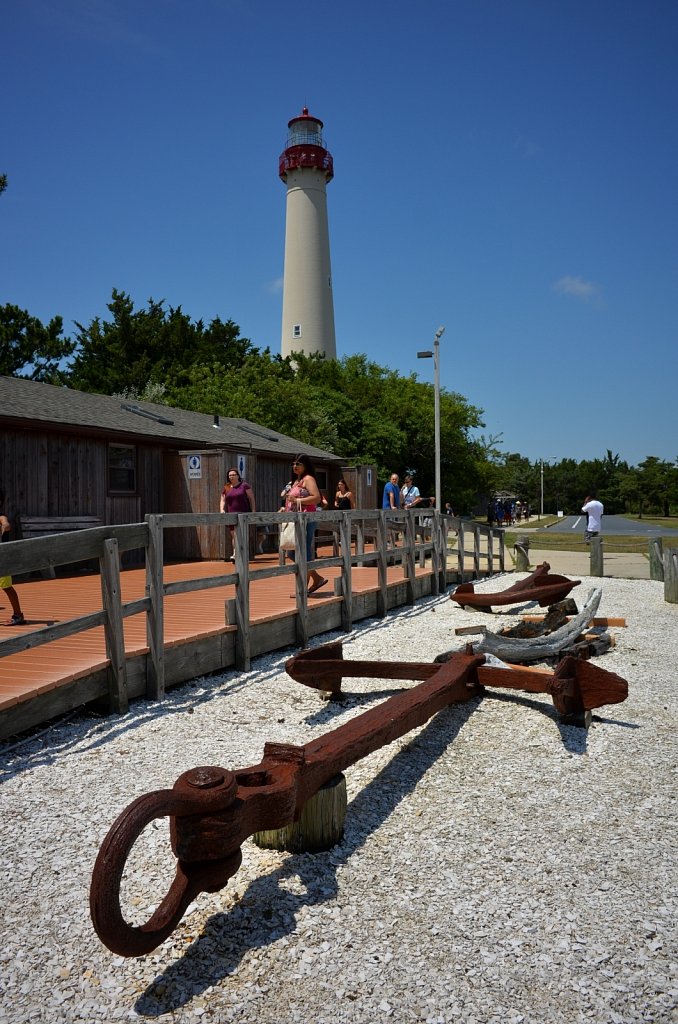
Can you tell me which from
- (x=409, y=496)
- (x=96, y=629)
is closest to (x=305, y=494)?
(x=96, y=629)

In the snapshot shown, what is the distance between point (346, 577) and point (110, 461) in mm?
7119

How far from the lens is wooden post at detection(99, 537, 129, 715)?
5.18m

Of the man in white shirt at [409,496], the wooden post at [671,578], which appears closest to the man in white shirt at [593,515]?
the man in white shirt at [409,496]

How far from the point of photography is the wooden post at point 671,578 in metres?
11.5

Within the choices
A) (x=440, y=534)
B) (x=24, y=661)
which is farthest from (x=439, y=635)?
(x=24, y=661)

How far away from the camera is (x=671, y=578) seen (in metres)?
11.6

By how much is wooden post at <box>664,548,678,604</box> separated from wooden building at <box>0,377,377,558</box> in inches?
308

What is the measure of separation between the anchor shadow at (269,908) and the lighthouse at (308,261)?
43.7 m

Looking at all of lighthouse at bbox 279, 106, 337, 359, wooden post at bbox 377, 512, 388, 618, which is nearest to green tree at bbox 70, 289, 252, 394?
lighthouse at bbox 279, 106, 337, 359

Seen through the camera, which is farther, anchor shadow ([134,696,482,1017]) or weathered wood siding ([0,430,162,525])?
weathered wood siding ([0,430,162,525])

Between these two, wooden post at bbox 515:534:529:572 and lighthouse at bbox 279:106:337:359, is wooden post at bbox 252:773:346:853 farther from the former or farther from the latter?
lighthouse at bbox 279:106:337:359

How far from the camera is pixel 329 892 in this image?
2996mm

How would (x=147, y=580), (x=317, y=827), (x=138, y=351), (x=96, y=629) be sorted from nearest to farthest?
1. (x=317, y=827)
2. (x=147, y=580)
3. (x=96, y=629)
4. (x=138, y=351)

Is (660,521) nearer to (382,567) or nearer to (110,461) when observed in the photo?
(110,461)
